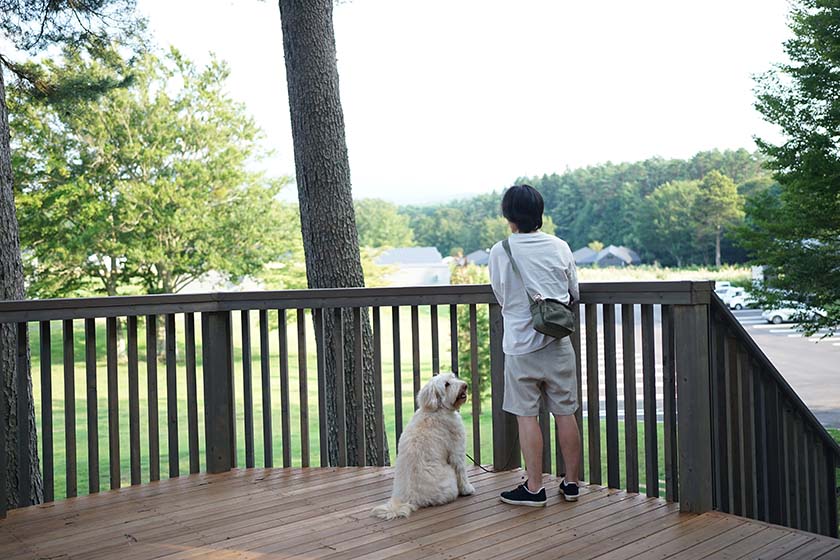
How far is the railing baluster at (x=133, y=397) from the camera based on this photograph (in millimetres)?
3742

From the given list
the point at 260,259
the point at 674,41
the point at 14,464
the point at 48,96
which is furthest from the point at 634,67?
the point at 14,464

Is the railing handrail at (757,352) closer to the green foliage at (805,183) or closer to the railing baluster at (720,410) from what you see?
the railing baluster at (720,410)

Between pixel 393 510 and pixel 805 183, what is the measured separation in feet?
33.4

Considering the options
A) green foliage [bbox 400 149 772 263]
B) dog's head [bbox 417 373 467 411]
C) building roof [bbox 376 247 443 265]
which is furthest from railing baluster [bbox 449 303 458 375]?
green foliage [bbox 400 149 772 263]

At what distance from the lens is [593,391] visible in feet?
12.0

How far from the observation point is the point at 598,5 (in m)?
59.2

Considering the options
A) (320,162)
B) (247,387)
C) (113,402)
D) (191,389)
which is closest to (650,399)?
(247,387)

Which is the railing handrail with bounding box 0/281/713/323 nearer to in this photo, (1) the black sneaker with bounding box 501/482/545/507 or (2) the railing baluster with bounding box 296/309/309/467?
(2) the railing baluster with bounding box 296/309/309/467

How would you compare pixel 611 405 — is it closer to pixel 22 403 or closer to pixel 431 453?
pixel 431 453

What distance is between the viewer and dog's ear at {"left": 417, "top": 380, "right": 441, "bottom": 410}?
136 inches

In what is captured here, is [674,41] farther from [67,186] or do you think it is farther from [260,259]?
[67,186]

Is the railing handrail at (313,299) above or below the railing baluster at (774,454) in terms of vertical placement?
above

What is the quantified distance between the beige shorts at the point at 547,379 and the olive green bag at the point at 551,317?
0.42 feet

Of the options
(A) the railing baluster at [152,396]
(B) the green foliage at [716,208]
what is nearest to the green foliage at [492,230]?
(B) the green foliage at [716,208]
